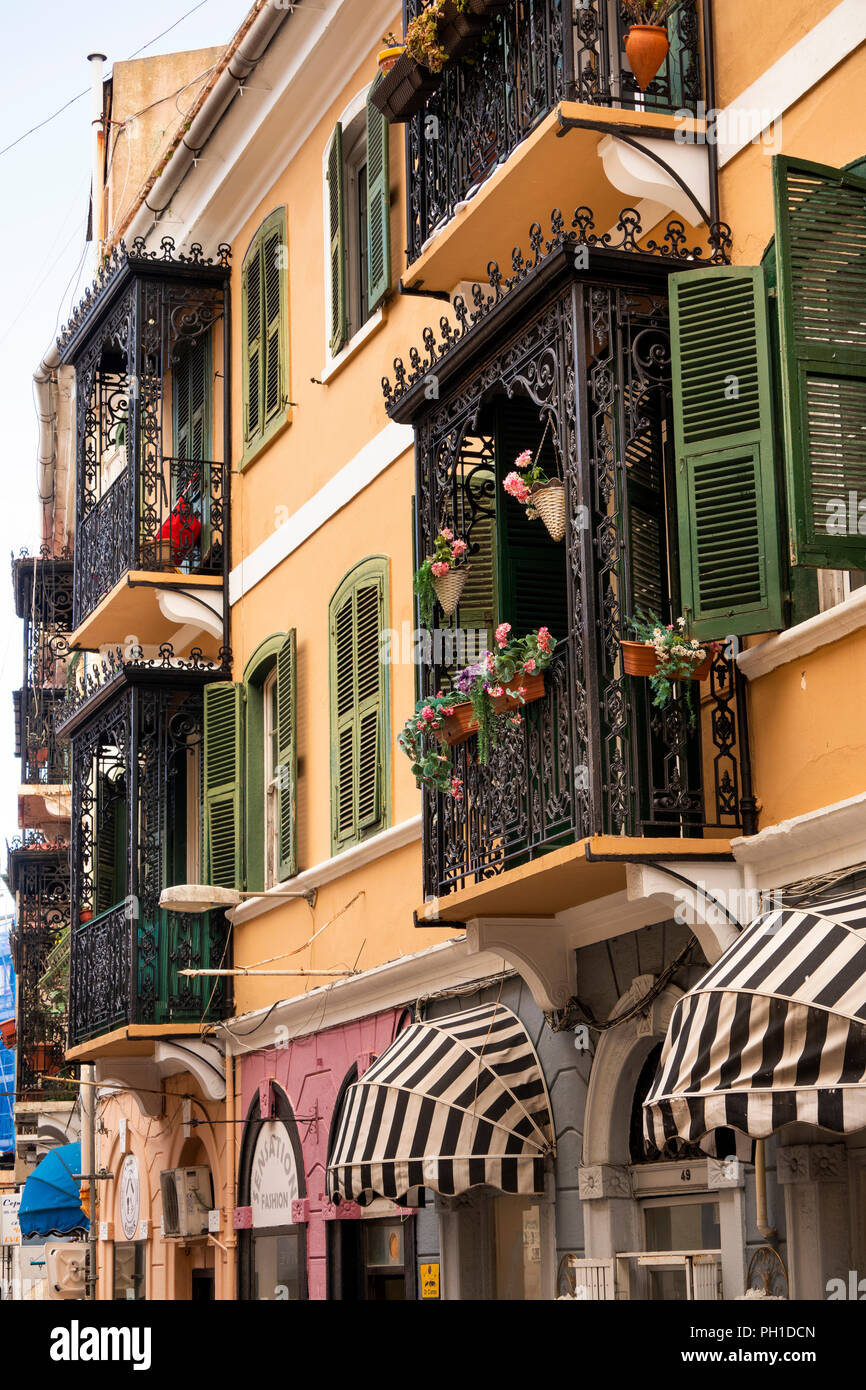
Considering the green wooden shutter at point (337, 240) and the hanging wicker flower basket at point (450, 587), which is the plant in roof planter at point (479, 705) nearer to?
the hanging wicker flower basket at point (450, 587)

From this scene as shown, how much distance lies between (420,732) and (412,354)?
2166mm

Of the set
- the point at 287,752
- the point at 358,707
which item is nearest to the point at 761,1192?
the point at 358,707

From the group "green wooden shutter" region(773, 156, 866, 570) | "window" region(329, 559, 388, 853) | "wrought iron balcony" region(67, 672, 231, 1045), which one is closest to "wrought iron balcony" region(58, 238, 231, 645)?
"wrought iron balcony" region(67, 672, 231, 1045)

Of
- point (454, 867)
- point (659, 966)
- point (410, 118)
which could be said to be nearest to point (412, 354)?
point (410, 118)

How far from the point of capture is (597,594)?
8922 millimetres

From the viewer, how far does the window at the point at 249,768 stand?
1562 centimetres

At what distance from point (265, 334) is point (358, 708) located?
4.45 meters

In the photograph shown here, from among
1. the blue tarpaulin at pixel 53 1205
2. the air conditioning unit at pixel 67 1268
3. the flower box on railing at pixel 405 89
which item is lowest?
the air conditioning unit at pixel 67 1268

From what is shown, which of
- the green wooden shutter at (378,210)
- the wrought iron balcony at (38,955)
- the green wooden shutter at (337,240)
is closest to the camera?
the green wooden shutter at (378,210)

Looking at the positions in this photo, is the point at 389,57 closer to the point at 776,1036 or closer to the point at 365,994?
the point at 365,994

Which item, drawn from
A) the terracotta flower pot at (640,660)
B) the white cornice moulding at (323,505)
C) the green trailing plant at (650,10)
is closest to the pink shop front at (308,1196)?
the white cornice moulding at (323,505)

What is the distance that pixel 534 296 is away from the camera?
9.45 meters

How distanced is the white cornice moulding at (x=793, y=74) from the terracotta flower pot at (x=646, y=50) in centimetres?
45
